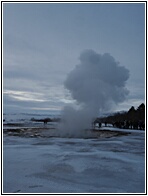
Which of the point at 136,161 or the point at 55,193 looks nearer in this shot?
the point at 55,193

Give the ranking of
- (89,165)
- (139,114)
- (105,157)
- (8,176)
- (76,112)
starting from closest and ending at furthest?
(8,176) < (89,165) < (105,157) < (76,112) < (139,114)

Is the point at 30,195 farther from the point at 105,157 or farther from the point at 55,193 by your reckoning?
the point at 105,157

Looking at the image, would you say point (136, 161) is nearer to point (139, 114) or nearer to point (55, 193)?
point (55, 193)

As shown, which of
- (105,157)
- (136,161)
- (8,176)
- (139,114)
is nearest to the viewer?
(8,176)

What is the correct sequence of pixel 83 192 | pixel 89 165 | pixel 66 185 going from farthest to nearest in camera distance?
pixel 89 165
pixel 66 185
pixel 83 192

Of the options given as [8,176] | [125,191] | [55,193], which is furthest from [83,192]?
[8,176]

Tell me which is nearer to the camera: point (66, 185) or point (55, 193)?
point (55, 193)

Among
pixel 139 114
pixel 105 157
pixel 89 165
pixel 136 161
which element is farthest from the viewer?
pixel 139 114

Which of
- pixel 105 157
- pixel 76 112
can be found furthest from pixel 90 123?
pixel 105 157

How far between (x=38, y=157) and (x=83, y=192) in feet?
17.6

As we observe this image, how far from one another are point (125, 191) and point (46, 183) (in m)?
2.26

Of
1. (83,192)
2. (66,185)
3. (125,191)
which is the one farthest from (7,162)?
(125,191)

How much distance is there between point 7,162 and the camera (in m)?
10.1

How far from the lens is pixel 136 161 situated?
10.7 m
